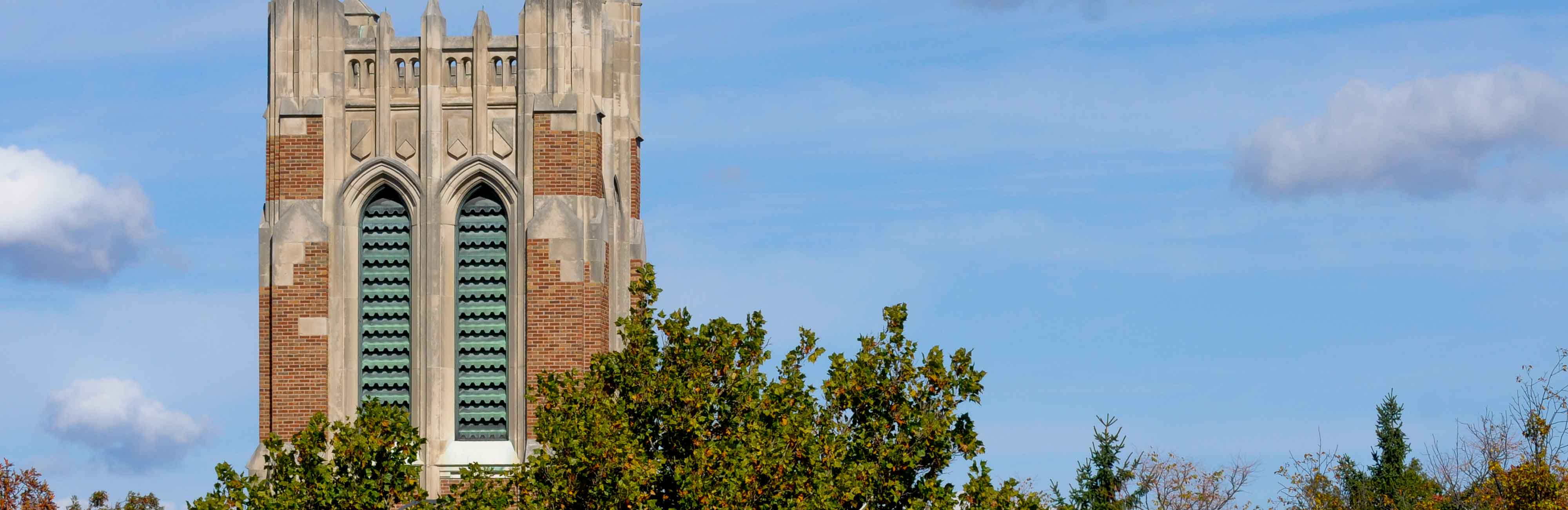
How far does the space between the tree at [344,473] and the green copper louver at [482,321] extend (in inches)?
250

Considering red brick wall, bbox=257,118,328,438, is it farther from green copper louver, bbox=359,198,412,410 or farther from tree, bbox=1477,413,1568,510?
tree, bbox=1477,413,1568,510

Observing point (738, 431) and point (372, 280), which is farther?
A: point (372, 280)

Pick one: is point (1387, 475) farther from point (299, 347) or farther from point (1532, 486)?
point (299, 347)

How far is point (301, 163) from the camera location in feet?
102

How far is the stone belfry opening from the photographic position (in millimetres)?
30438

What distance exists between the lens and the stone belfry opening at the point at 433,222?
30438mm

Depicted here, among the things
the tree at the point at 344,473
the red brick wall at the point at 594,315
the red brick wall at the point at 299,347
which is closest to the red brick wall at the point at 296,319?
the red brick wall at the point at 299,347

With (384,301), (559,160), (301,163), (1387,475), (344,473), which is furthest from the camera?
(1387,475)

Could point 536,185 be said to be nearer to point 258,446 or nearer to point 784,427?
point 258,446

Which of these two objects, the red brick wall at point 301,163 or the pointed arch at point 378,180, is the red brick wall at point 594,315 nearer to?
the pointed arch at point 378,180

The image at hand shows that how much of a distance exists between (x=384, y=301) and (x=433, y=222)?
1532 millimetres

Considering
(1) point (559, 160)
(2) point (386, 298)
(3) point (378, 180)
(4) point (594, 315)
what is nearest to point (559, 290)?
(4) point (594, 315)

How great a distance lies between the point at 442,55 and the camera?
31250 millimetres

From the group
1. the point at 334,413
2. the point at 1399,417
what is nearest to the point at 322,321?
the point at 334,413
